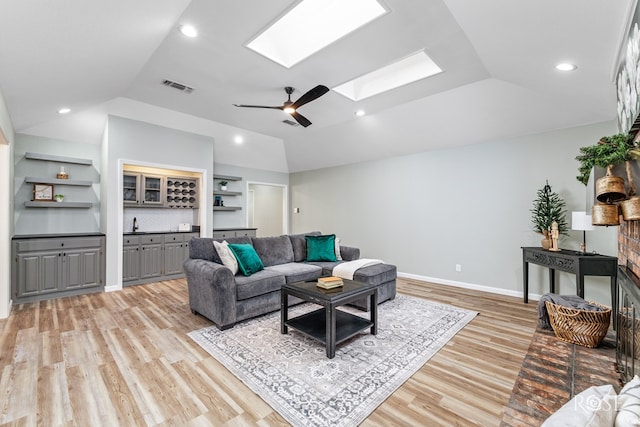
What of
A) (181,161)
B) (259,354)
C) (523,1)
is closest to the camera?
(523,1)

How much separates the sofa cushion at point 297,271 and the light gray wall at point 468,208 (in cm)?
230

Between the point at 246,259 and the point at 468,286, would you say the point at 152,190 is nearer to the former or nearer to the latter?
the point at 246,259

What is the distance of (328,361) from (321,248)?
2203 millimetres

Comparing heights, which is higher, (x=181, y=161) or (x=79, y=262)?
(x=181, y=161)

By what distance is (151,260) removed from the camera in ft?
16.8

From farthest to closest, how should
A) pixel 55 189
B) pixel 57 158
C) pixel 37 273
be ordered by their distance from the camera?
pixel 55 189 < pixel 57 158 < pixel 37 273

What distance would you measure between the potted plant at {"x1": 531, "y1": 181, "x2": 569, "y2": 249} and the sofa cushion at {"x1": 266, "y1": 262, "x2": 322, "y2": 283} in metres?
3.02

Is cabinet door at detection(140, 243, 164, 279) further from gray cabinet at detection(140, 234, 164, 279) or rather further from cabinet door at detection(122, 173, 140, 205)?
cabinet door at detection(122, 173, 140, 205)

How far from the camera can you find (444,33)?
2.67 m

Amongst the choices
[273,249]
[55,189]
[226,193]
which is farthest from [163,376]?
[226,193]

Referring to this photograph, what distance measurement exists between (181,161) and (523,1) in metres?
5.24

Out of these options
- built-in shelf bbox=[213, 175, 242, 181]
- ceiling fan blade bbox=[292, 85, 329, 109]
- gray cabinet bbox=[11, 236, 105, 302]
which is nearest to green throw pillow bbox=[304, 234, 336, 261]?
ceiling fan blade bbox=[292, 85, 329, 109]

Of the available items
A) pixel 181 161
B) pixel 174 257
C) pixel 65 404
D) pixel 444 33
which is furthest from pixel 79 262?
pixel 444 33

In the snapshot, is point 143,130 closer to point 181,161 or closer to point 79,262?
point 181,161
